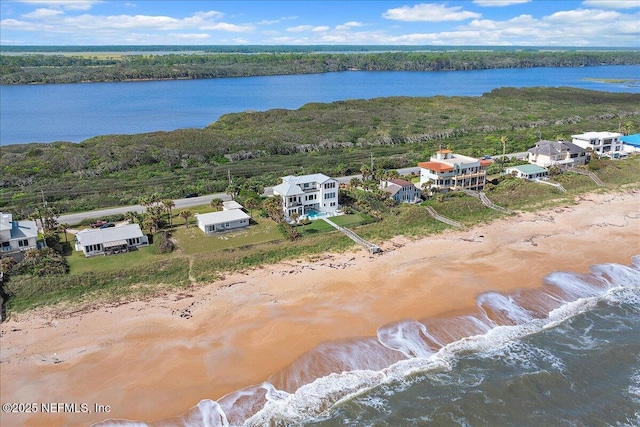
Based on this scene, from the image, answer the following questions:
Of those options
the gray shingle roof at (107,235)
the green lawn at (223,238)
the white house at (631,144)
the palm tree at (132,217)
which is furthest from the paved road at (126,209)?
the white house at (631,144)

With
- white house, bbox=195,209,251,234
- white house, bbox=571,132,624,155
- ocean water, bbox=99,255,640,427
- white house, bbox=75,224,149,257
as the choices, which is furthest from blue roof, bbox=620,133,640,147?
white house, bbox=75,224,149,257

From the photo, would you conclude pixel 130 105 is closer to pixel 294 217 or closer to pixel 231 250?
pixel 294 217

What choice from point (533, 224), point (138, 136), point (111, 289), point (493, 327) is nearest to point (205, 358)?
A: point (111, 289)

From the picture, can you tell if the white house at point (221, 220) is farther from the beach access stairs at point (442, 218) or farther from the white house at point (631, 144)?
the white house at point (631, 144)

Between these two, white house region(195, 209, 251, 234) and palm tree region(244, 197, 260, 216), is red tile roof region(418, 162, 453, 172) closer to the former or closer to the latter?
palm tree region(244, 197, 260, 216)

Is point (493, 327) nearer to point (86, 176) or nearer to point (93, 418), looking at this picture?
point (93, 418)

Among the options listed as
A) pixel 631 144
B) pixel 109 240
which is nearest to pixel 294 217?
pixel 109 240
